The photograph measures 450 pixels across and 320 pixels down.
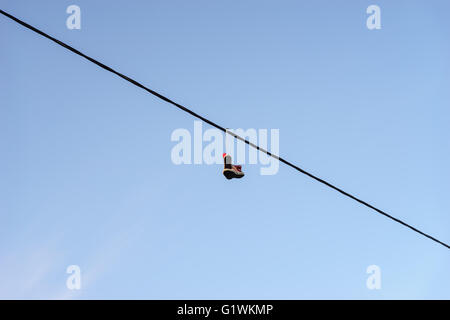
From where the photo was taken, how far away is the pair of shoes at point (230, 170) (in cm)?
744

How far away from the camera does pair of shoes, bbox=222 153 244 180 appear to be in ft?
24.4

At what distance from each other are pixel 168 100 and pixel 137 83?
0.35 meters

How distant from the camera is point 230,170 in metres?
7.45
